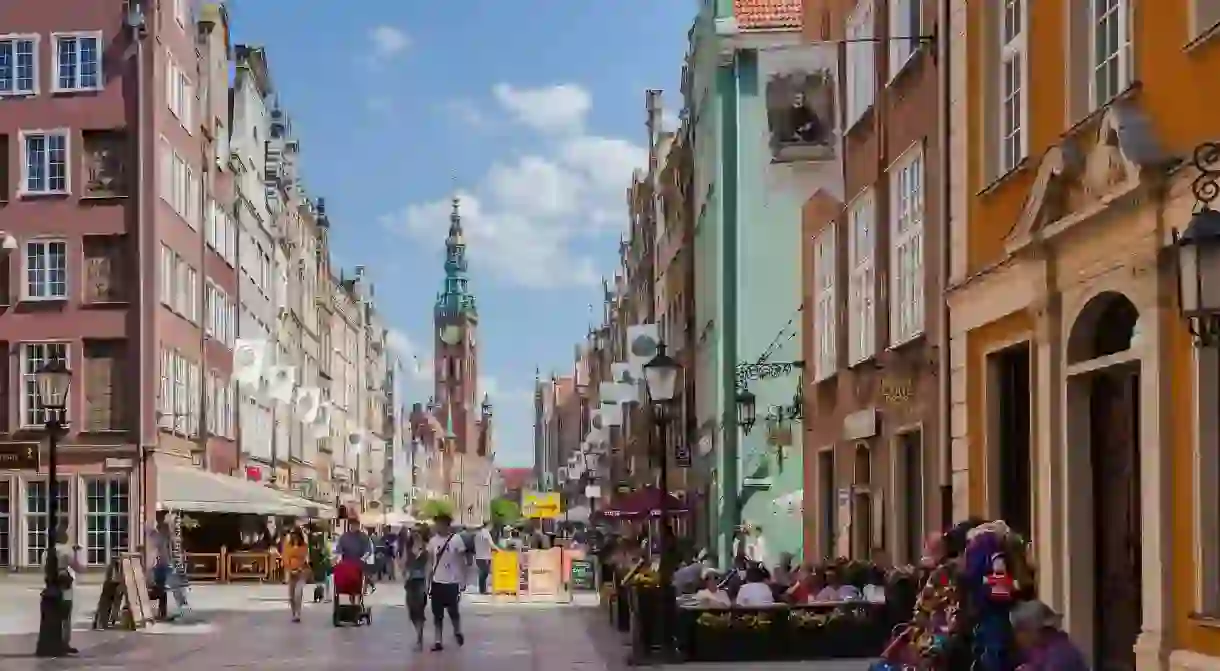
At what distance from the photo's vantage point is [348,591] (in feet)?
98.7

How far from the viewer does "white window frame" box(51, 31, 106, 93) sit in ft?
165

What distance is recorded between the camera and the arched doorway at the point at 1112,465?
45.6ft

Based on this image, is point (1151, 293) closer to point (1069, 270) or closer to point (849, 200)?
point (1069, 270)

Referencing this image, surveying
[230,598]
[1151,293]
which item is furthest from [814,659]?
[230,598]

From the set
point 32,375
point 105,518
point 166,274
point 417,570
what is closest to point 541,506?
point 166,274

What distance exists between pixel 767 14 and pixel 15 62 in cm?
2027

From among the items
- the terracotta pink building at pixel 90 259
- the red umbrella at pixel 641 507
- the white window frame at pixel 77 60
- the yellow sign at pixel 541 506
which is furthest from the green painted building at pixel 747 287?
the yellow sign at pixel 541 506

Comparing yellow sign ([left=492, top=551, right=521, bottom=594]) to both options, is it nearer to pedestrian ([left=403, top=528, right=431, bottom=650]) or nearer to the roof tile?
the roof tile

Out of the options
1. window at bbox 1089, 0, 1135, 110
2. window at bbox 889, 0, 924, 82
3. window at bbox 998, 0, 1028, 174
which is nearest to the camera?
window at bbox 1089, 0, 1135, 110

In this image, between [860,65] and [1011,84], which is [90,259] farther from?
[1011,84]

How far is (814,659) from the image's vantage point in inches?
824

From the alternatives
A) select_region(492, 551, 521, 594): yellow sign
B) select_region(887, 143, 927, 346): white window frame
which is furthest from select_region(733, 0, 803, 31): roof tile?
select_region(887, 143, 927, 346): white window frame

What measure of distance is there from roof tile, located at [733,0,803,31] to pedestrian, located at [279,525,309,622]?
16799 millimetres

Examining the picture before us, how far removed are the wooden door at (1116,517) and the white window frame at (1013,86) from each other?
2.60m
